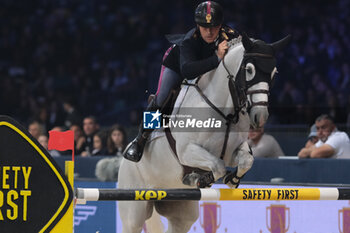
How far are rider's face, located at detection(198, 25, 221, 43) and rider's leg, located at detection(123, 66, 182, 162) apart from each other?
52 cm

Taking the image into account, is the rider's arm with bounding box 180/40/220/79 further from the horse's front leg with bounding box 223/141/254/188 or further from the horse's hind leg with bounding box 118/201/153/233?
the horse's hind leg with bounding box 118/201/153/233

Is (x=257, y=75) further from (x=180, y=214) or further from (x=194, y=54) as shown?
(x=180, y=214)

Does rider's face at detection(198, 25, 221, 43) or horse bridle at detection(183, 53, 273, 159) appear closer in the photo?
horse bridle at detection(183, 53, 273, 159)

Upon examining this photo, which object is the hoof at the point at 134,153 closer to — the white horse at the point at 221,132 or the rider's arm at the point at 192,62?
the white horse at the point at 221,132

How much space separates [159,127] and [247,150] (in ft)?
3.13

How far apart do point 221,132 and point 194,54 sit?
2.32ft

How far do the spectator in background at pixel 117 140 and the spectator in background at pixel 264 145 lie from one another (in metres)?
1.82

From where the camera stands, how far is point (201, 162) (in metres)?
5.72

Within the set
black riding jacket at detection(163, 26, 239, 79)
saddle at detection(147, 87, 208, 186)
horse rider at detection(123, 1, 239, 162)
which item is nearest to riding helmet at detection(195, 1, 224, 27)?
horse rider at detection(123, 1, 239, 162)

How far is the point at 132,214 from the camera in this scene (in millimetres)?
6660

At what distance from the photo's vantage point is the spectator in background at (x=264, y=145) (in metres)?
8.76

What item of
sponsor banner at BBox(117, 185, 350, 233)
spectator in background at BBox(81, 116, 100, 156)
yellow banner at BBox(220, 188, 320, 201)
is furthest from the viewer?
spectator in background at BBox(81, 116, 100, 156)

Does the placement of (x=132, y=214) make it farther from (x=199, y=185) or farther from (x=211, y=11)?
(x=211, y=11)

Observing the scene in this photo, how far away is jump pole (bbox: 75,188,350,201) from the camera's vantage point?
4812 mm
